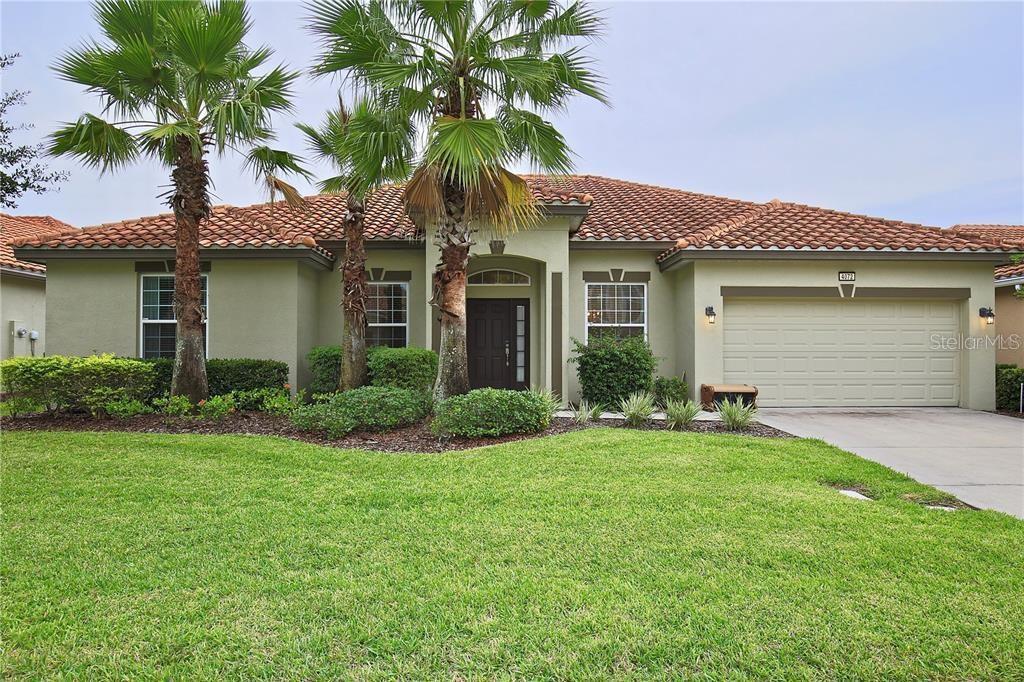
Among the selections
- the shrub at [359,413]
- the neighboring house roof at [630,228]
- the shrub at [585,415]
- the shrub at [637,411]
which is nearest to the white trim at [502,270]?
the neighboring house roof at [630,228]

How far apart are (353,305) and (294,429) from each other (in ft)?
9.31

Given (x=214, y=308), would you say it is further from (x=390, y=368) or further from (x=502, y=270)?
(x=502, y=270)

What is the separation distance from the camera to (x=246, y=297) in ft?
39.2

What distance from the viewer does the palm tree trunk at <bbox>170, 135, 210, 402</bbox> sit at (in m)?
9.41

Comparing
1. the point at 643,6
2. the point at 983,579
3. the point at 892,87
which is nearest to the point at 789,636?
the point at 983,579

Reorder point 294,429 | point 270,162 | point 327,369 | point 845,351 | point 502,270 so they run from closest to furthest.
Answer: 1. point 294,429
2. point 270,162
3. point 327,369
4. point 845,351
5. point 502,270

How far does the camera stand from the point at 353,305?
33.8ft

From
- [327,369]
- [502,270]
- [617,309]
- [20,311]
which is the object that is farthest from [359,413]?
[20,311]

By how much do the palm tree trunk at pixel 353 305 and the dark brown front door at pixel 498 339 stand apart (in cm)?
338

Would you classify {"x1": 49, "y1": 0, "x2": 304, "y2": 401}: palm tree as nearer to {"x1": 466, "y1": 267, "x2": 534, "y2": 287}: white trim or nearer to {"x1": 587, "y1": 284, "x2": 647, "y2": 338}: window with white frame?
{"x1": 466, "y1": 267, "x2": 534, "y2": 287}: white trim

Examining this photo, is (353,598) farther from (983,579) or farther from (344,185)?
(344,185)

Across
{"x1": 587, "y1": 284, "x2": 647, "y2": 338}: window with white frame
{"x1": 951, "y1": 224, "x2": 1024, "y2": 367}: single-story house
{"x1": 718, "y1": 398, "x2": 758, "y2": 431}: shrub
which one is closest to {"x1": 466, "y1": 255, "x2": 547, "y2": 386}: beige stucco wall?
{"x1": 587, "y1": 284, "x2": 647, "y2": 338}: window with white frame

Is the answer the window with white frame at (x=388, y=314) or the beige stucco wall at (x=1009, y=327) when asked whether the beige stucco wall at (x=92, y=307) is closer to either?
the window with white frame at (x=388, y=314)
